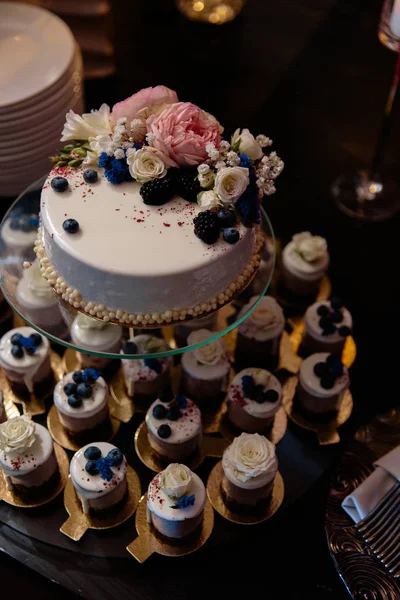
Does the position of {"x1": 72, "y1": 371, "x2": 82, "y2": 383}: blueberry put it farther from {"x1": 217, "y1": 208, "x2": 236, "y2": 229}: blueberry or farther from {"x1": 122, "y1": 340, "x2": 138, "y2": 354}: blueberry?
{"x1": 217, "y1": 208, "x2": 236, "y2": 229}: blueberry

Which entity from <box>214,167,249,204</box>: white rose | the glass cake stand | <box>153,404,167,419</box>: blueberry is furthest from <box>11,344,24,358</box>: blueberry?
<box>214,167,249,204</box>: white rose

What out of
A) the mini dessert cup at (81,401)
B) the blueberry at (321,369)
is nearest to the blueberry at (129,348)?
the mini dessert cup at (81,401)

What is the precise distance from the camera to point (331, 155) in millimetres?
3164

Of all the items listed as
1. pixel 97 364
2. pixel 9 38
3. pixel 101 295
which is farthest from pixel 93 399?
pixel 9 38

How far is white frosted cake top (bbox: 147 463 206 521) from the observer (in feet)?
6.61

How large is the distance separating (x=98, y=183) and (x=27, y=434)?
2.27ft

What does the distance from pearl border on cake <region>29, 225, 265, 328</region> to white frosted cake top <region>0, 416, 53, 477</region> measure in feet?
1.18

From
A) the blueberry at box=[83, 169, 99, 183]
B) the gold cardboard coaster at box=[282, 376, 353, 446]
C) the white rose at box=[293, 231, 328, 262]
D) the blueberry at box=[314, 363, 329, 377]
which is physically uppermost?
the blueberry at box=[83, 169, 99, 183]

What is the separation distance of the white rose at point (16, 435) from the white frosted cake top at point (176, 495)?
354mm

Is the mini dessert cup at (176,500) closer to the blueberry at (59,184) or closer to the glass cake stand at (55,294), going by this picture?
the glass cake stand at (55,294)

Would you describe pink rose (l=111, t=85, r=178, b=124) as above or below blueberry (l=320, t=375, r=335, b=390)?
above

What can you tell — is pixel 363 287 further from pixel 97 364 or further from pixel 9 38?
pixel 9 38

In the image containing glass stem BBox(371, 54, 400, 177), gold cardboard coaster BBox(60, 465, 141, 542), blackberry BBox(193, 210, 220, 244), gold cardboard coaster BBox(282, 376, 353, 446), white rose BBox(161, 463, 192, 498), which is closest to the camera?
blackberry BBox(193, 210, 220, 244)

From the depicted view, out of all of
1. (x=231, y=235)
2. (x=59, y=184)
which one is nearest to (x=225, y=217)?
(x=231, y=235)
